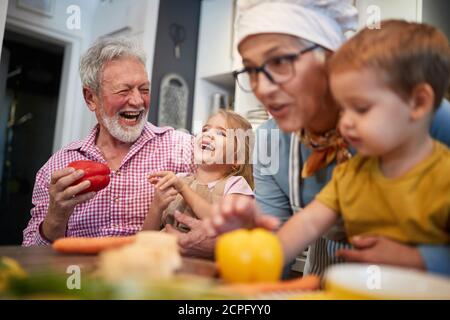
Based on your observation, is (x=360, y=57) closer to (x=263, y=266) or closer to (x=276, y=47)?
(x=276, y=47)

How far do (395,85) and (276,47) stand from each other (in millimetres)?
169

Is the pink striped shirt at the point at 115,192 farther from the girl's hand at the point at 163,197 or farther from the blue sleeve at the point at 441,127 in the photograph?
the blue sleeve at the point at 441,127

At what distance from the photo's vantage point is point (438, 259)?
416mm

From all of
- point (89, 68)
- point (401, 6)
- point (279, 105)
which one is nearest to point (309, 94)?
point (279, 105)

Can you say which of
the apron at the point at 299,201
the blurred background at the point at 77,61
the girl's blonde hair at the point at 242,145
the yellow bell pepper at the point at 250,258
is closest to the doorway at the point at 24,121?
the blurred background at the point at 77,61

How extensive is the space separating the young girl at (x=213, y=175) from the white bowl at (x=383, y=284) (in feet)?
1.82

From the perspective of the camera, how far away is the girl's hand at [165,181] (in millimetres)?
887

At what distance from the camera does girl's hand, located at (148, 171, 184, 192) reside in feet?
2.91

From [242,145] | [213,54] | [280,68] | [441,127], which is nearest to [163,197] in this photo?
[242,145]

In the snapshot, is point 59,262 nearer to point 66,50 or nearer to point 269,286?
point 269,286

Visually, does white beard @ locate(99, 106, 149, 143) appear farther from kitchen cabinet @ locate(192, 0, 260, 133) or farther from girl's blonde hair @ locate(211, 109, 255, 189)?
kitchen cabinet @ locate(192, 0, 260, 133)

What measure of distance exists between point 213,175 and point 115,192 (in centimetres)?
27

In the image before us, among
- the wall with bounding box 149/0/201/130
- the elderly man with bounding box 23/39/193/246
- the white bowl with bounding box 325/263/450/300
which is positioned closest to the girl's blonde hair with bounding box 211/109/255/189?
the elderly man with bounding box 23/39/193/246

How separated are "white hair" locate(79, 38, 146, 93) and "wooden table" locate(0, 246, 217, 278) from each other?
0.57 m
